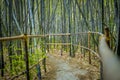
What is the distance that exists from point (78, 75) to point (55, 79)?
60 cm

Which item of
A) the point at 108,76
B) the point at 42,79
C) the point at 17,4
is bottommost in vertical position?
the point at 42,79

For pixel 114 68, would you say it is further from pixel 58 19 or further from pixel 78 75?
pixel 58 19

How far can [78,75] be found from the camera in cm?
488

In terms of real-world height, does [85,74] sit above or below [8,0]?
below

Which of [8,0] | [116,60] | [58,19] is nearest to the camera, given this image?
[116,60]

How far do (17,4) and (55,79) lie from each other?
3938 mm

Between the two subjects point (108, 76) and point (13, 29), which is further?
point (13, 29)

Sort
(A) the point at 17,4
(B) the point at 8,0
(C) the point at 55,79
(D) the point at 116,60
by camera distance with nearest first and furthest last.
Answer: (D) the point at 116,60, (C) the point at 55,79, (B) the point at 8,0, (A) the point at 17,4

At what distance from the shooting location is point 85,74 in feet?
16.5

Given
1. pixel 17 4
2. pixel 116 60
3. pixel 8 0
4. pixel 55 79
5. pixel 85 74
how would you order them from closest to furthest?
pixel 116 60
pixel 55 79
pixel 85 74
pixel 8 0
pixel 17 4

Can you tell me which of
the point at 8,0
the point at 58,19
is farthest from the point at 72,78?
the point at 58,19

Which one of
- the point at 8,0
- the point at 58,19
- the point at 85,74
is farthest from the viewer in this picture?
the point at 58,19

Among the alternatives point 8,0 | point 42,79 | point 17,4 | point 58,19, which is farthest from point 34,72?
point 58,19

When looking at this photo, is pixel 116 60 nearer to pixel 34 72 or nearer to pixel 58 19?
pixel 34 72
